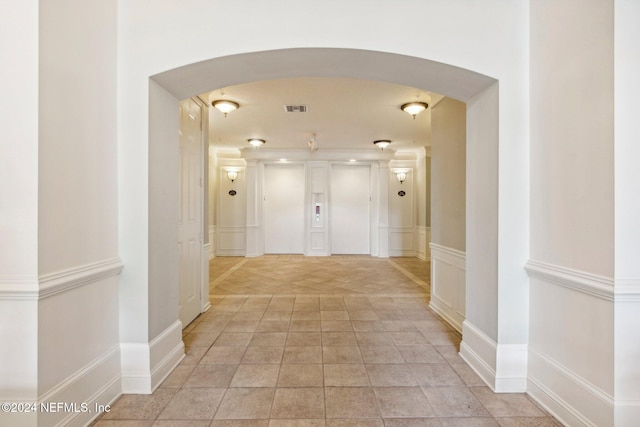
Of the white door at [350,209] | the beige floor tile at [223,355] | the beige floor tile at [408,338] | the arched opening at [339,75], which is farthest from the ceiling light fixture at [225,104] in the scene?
the white door at [350,209]

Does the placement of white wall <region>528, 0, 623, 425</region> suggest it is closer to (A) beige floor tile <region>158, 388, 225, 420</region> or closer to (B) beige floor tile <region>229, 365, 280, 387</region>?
(B) beige floor tile <region>229, 365, 280, 387</region>

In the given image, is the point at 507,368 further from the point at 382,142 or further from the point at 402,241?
the point at 402,241

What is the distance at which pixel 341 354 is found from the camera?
271 centimetres

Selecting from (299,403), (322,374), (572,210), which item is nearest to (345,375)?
(322,374)

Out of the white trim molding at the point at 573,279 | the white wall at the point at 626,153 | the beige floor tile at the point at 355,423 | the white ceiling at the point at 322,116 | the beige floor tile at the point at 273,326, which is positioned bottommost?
the beige floor tile at the point at 273,326

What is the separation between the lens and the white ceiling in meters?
4.05

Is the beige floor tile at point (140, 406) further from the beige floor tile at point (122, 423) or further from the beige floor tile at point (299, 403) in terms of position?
the beige floor tile at point (299, 403)

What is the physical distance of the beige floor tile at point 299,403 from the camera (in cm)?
191

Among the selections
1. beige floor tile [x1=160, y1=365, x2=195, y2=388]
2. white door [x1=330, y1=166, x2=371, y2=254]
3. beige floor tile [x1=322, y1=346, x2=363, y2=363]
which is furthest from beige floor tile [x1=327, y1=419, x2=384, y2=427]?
white door [x1=330, y1=166, x2=371, y2=254]

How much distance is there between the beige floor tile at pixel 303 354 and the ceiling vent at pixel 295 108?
3590 millimetres

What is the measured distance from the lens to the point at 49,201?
1594 millimetres

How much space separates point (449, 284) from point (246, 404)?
2583mm

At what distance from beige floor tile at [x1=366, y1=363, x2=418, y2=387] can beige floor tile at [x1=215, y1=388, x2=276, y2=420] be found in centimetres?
79

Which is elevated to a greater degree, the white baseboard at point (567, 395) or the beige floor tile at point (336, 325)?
the white baseboard at point (567, 395)
